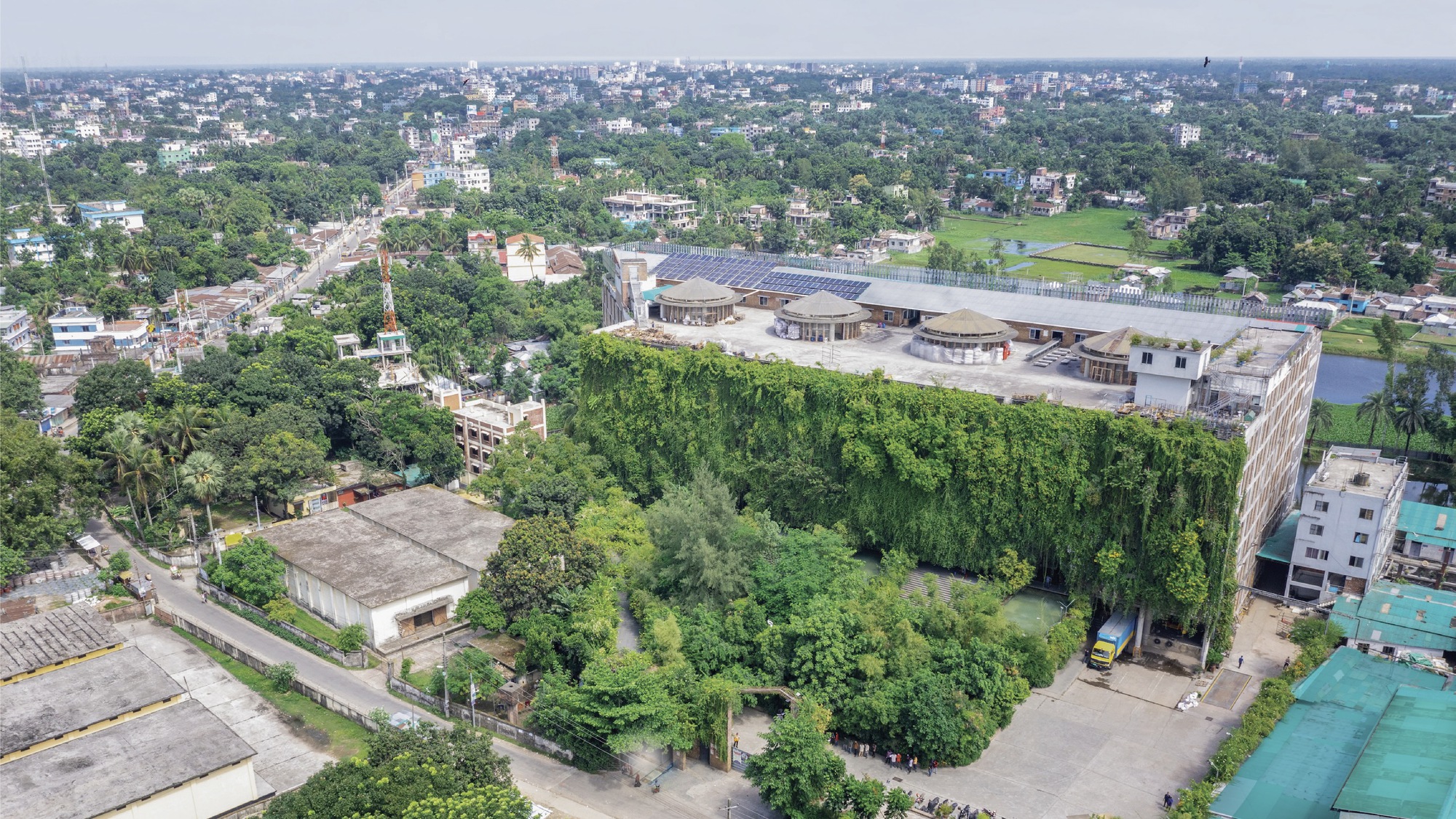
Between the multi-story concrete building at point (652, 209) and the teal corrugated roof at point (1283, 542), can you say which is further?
the multi-story concrete building at point (652, 209)

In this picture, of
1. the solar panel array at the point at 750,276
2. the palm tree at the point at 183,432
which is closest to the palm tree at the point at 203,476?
the palm tree at the point at 183,432

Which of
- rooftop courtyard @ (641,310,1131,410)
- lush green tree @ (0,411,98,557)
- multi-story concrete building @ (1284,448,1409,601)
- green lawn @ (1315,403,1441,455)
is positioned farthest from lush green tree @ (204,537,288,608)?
green lawn @ (1315,403,1441,455)

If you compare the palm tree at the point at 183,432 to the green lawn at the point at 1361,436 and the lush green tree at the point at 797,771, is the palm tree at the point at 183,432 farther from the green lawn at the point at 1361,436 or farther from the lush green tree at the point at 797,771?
the green lawn at the point at 1361,436

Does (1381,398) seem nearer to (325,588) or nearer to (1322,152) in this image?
(325,588)

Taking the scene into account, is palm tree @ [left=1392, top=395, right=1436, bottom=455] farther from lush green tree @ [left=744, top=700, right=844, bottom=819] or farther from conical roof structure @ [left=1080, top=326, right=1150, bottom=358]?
lush green tree @ [left=744, top=700, right=844, bottom=819]

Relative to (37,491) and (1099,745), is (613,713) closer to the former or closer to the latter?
(1099,745)

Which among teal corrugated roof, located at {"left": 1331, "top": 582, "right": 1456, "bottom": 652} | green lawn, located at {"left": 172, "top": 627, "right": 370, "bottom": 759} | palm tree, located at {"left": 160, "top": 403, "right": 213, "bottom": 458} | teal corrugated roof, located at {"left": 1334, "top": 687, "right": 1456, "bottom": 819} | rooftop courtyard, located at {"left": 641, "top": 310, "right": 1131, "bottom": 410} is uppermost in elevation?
rooftop courtyard, located at {"left": 641, "top": 310, "right": 1131, "bottom": 410}

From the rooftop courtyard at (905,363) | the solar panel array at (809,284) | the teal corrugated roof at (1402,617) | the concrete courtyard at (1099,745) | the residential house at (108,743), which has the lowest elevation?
the concrete courtyard at (1099,745)

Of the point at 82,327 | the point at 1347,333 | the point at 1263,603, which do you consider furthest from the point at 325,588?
the point at 1347,333
